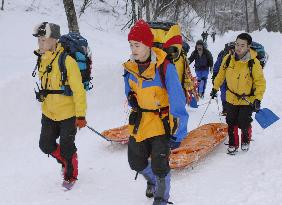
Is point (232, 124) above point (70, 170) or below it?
above

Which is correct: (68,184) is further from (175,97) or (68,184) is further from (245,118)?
(245,118)

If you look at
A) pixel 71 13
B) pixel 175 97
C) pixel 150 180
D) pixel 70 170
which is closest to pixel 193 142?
pixel 150 180

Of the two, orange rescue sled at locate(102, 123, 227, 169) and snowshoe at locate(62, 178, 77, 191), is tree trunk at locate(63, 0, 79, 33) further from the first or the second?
snowshoe at locate(62, 178, 77, 191)

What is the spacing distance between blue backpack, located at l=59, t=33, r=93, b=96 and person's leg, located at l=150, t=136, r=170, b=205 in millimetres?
1533

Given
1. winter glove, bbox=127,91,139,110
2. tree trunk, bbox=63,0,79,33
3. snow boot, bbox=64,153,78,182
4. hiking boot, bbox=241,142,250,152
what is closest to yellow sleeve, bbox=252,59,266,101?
hiking boot, bbox=241,142,250,152

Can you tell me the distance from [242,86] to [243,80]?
3.8 inches

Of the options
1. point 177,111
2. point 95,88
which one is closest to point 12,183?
point 177,111

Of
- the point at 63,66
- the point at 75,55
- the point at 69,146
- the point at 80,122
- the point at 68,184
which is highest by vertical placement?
the point at 75,55

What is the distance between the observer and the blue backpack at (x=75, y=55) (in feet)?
18.2

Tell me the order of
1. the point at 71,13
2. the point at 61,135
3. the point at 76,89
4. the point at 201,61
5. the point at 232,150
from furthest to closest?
the point at 71,13, the point at 201,61, the point at 232,150, the point at 61,135, the point at 76,89

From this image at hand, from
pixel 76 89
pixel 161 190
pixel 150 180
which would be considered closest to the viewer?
pixel 161 190

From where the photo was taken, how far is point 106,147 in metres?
7.87

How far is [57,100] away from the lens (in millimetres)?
5664

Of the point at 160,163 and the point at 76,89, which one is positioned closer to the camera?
the point at 160,163
